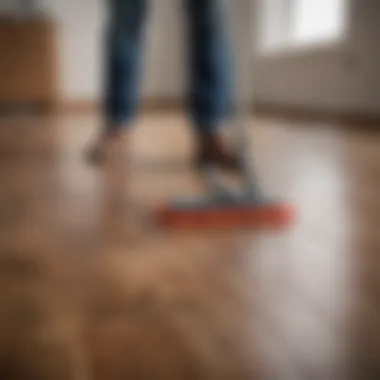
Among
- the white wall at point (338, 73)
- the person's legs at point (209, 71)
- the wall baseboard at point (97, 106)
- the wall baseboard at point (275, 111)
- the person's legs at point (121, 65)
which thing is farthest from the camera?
the wall baseboard at point (97, 106)

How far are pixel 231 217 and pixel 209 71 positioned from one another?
29.5 inches

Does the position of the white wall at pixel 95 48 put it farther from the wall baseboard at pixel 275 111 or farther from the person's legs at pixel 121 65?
the person's legs at pixel 121 65

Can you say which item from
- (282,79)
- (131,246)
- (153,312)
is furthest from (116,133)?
(282,79)

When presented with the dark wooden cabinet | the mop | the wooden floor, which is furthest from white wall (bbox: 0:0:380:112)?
the mop

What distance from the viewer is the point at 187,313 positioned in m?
0.84

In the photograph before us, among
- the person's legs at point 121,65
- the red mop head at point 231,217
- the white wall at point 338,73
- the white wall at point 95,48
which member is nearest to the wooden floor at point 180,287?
the red mop head at point 231,217

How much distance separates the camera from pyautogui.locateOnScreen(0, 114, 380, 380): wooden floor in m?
0.69

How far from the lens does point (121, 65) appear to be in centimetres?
229

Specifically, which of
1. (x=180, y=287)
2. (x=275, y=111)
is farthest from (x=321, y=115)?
(x=180, y=287)

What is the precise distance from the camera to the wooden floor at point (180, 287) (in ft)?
2.26

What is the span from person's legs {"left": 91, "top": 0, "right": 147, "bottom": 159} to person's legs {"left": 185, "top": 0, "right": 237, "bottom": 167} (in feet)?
0.71

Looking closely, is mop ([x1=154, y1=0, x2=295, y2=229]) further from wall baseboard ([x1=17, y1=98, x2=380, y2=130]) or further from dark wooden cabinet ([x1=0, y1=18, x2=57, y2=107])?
dark wooden cabinet ([x1=0, y1=18, x2=57, y2=107])

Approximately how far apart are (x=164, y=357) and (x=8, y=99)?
5.19 m

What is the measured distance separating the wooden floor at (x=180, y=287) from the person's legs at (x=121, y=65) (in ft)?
1.46
